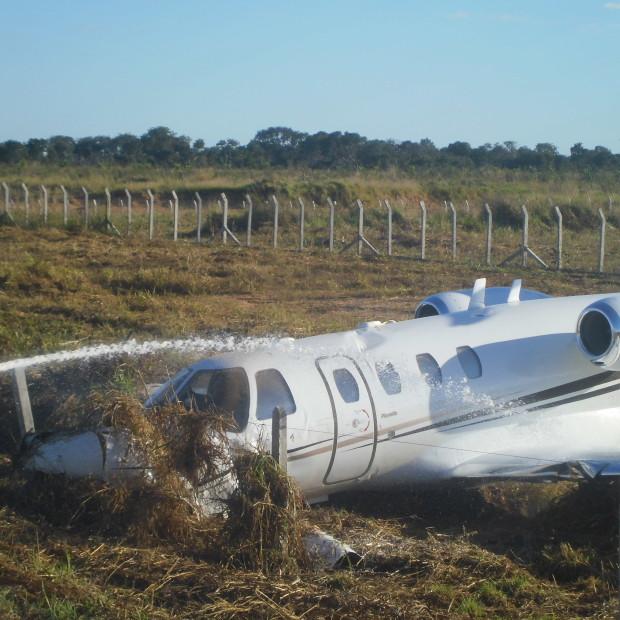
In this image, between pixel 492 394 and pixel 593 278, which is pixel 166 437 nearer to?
pixel 492 394

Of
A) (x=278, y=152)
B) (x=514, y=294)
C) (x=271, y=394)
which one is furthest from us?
(x=278, y=152)

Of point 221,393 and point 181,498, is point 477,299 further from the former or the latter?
point 181,498

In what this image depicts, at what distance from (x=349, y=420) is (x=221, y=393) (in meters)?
1.45

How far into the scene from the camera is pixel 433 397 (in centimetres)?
1133

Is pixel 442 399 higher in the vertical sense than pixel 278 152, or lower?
lower

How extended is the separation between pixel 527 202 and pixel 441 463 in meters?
35.9

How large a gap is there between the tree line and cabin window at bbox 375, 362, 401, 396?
6497 centimetres

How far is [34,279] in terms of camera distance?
953 inches

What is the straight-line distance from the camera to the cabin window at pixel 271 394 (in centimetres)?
1032

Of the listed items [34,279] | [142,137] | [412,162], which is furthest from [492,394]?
[142,137]

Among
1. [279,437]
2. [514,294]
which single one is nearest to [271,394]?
[279,437]

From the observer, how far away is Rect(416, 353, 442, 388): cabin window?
11441 millimetres

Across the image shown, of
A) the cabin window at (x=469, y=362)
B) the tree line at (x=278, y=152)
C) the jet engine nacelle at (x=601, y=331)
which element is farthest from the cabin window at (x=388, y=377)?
the tree line at (x=278, y=152)

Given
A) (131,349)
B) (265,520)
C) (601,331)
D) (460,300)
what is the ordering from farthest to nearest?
(131,349) < (460,300) < (601,331) < (265,520)
